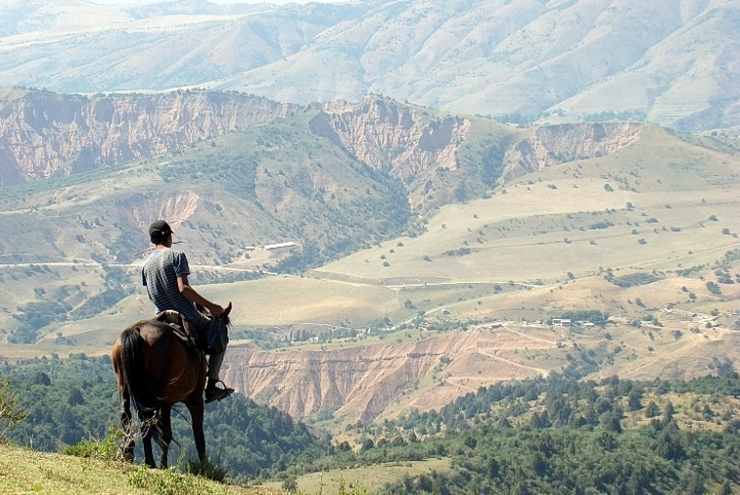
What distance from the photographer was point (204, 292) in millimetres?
159000

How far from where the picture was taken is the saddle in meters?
18.8

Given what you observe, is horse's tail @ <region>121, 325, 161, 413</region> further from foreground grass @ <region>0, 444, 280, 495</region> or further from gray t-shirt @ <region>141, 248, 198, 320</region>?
foreground grass @ <region>0, 444, 280, 495</region>

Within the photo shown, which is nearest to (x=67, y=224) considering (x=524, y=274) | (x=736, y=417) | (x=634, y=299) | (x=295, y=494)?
(x=524, y=274)

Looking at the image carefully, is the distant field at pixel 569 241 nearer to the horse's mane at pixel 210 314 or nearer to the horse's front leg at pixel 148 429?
the horse's mane at pixel 210 314

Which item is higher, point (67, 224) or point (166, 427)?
point (166, 427)

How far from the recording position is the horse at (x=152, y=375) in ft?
59.6

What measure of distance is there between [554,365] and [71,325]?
6362cm

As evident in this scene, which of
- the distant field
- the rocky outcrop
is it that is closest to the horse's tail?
the rocky outcrop

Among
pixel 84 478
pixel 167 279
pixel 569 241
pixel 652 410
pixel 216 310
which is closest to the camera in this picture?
pixel 84 478

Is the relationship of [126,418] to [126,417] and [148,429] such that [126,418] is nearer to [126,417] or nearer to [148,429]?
[126,417]

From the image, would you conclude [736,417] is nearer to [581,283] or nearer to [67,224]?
[581,283]

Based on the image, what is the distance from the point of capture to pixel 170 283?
18812mm

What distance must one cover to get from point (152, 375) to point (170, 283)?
1.50 meters

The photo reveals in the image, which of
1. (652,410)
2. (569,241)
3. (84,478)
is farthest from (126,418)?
(569,241)
